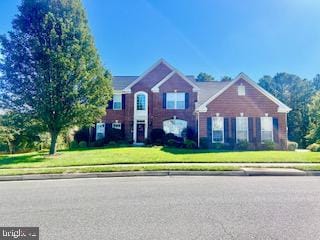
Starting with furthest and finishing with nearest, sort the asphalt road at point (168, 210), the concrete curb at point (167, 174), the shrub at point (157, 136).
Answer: the shrub at point (157, 136), the concrete curb at point (167, 174), the asphalt road at point (168, 210)

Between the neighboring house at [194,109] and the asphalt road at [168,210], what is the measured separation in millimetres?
14700

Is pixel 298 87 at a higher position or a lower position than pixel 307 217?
higher

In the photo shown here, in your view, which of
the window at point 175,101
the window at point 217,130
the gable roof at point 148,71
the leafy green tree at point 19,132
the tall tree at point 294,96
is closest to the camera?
the leafy green tree at point 19,132

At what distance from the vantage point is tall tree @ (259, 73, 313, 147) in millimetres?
40531

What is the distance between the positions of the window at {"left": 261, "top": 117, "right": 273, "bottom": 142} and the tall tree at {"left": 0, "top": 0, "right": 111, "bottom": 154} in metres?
14.6

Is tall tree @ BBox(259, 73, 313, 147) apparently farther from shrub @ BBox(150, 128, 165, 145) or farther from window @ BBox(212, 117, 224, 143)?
shrub @ BBox(150, 128, 165, 145)

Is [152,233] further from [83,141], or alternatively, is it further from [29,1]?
[83,141]

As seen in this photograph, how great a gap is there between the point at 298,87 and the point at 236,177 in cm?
4836

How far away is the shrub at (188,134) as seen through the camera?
85.4 ft

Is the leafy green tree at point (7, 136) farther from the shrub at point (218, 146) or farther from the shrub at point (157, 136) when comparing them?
the shrub at point (218, 146)

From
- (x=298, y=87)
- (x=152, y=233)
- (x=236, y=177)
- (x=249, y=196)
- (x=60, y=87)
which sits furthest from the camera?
(x=298, y=87)

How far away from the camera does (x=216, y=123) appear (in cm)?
2353

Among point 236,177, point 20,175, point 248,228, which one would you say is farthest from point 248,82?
point 248,228

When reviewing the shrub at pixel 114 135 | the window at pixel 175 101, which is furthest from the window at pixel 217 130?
the shrub at pixel 114 135
